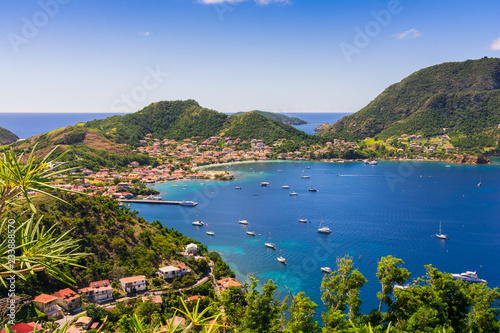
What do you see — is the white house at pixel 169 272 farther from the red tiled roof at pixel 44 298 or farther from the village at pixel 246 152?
the village at pixel 246 152

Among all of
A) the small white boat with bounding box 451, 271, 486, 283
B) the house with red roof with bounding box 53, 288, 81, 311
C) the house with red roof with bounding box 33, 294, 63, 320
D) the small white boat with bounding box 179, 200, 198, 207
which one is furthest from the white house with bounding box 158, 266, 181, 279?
the small white boat with bounding box 179, 200, 198, 207

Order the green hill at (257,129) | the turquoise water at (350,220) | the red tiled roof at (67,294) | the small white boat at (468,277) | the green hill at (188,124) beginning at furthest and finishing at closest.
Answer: the green hill at (257,129) < the green hill at (188,124) < the turquoise water at (350,220) < the small white boat at (468,277) < the red tiled roof at (67,294)

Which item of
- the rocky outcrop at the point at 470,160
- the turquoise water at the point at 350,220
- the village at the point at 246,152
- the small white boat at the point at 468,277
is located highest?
the village at the point at 246,152

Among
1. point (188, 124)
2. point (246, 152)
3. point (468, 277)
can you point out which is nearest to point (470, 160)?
point (246, 152)

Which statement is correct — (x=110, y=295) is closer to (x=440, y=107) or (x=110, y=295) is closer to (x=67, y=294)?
(x=67, y=294)

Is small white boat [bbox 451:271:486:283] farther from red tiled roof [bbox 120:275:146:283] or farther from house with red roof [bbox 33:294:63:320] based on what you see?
house with red roof [bbox 33:294:63:320]

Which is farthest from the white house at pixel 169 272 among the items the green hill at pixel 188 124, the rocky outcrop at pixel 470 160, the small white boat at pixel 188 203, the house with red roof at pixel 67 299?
the rocky outcrop at pixel 470 160

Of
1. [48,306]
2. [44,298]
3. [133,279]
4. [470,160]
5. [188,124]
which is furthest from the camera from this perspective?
[188,124]
